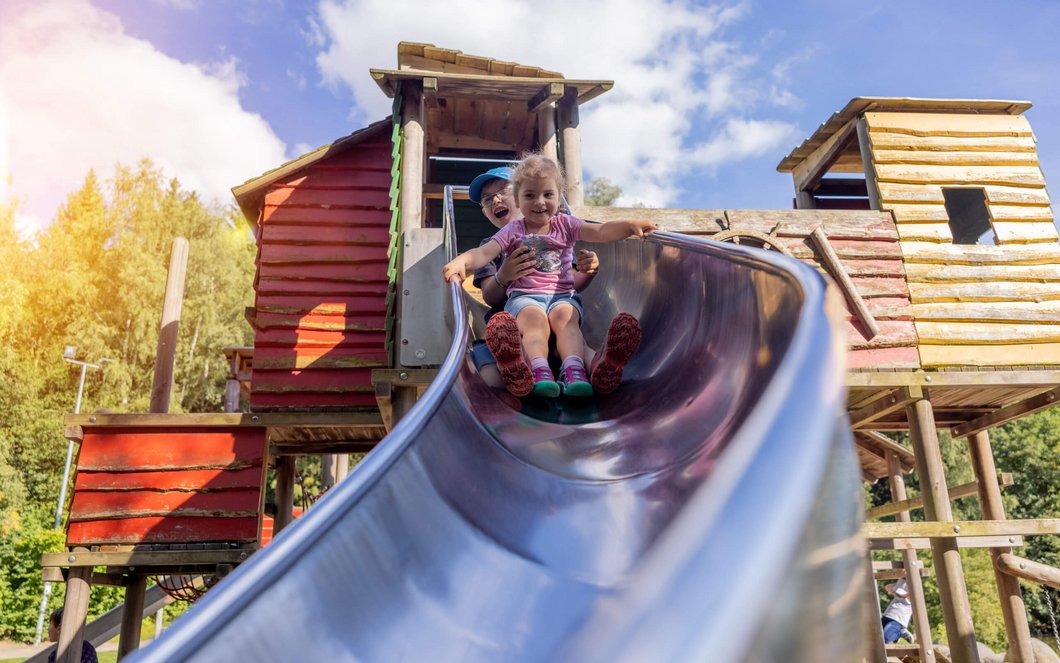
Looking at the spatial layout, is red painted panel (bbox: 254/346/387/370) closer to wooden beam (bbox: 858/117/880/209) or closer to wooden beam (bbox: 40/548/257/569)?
wooden beam (bbox: 40/548/257/569)

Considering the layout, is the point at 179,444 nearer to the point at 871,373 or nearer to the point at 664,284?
the point at 664,284

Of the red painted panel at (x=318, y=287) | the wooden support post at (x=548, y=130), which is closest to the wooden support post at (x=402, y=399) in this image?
the wooden support post at (x=548, y=130)

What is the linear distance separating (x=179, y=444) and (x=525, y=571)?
6.20 m

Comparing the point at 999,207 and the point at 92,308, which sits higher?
the point at 92,308

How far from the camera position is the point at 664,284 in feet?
10.1

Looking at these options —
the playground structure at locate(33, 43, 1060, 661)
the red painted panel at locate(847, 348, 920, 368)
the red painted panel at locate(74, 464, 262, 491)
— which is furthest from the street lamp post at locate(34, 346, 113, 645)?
the red painted panel at locate(847, 348, 920, 368)

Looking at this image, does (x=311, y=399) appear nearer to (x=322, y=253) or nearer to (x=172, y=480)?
(x=172, y=480)

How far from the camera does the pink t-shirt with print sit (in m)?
3.27

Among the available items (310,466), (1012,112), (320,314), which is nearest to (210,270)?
(310,466)

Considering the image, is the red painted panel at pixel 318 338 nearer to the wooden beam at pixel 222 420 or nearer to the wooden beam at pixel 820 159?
the wooden beam at pixel 222 420

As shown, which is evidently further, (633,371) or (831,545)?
(633,371)

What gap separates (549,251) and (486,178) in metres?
1.53

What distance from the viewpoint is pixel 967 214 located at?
26.8 ft

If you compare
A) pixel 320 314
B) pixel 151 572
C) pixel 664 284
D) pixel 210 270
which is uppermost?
pixel 210 270
